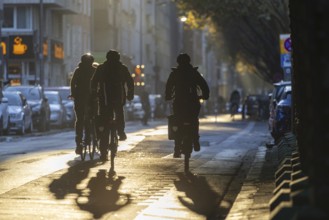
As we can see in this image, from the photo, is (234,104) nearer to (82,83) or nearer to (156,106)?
(156,106)

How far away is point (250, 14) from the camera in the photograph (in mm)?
55781

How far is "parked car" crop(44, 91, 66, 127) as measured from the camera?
141 feet

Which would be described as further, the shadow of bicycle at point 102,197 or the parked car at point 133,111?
the parked car at point 133,111

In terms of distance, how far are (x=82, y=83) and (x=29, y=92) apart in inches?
861

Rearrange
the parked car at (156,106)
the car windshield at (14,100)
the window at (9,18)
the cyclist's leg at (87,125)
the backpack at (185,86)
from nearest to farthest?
the backpack at (185,86)
the cyclist's leg at (87,125)
the car windshield at (14,100)
the window at (9,18)
the parked car at (156,106)

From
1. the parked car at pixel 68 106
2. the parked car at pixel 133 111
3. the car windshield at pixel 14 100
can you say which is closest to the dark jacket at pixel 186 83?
the car windshield at pixel 14 100

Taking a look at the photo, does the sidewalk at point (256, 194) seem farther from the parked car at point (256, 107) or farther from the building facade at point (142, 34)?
the building facade at point (142, 34)

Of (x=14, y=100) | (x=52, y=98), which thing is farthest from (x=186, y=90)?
(x=52, y=98)

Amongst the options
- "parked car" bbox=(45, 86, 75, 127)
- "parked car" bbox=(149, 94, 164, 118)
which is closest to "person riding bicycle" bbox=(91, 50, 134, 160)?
"parked car" bbox=(45, 86, 75, 127)

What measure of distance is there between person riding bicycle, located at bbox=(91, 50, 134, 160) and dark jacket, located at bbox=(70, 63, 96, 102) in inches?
86.9

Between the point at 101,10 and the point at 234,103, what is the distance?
13449mm

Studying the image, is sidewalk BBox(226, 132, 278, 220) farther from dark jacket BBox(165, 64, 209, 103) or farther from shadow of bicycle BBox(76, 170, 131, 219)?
dark jacket BBox(165, 64, 209, 103)

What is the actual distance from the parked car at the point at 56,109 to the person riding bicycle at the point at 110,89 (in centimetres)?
2680

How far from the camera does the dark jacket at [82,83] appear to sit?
60.4 feet
